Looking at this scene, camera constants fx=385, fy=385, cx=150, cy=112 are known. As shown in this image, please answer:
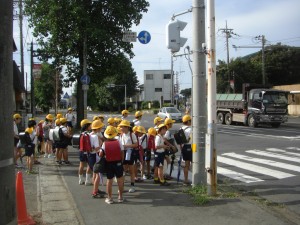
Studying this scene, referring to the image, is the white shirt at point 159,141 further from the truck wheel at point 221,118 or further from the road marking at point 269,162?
the truck wheel at point 221,118

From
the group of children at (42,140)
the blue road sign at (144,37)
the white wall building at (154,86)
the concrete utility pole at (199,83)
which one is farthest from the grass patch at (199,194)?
the white wall building at (154,86)

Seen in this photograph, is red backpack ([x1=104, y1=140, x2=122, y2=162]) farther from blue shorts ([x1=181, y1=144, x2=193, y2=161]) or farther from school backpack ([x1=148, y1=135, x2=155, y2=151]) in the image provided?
school backpack ([x1=148, y1=135, x2=155, y2=151])

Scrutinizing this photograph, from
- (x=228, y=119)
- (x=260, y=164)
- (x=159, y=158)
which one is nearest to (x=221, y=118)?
(x=228, y=119)

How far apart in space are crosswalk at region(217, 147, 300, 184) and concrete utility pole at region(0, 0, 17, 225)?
23.8 feet

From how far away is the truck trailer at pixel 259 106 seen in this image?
27422 mm

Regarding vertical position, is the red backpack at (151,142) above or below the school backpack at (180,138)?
below

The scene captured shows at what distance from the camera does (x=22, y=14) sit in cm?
2761

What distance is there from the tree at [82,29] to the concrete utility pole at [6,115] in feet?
64.4

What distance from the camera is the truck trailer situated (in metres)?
27.4

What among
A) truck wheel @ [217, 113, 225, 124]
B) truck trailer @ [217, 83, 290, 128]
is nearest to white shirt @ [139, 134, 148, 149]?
truck trailer @ [217, 83, 290, 128]

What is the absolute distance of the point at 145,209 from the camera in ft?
22.8

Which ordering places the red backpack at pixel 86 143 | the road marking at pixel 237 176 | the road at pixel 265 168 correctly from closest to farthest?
the road at pixel 265 168 < the red backpack at pixel 86 143 < the road marking at pixel 237 176

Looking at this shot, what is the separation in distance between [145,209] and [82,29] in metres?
17.9

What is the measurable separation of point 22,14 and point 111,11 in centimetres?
746
